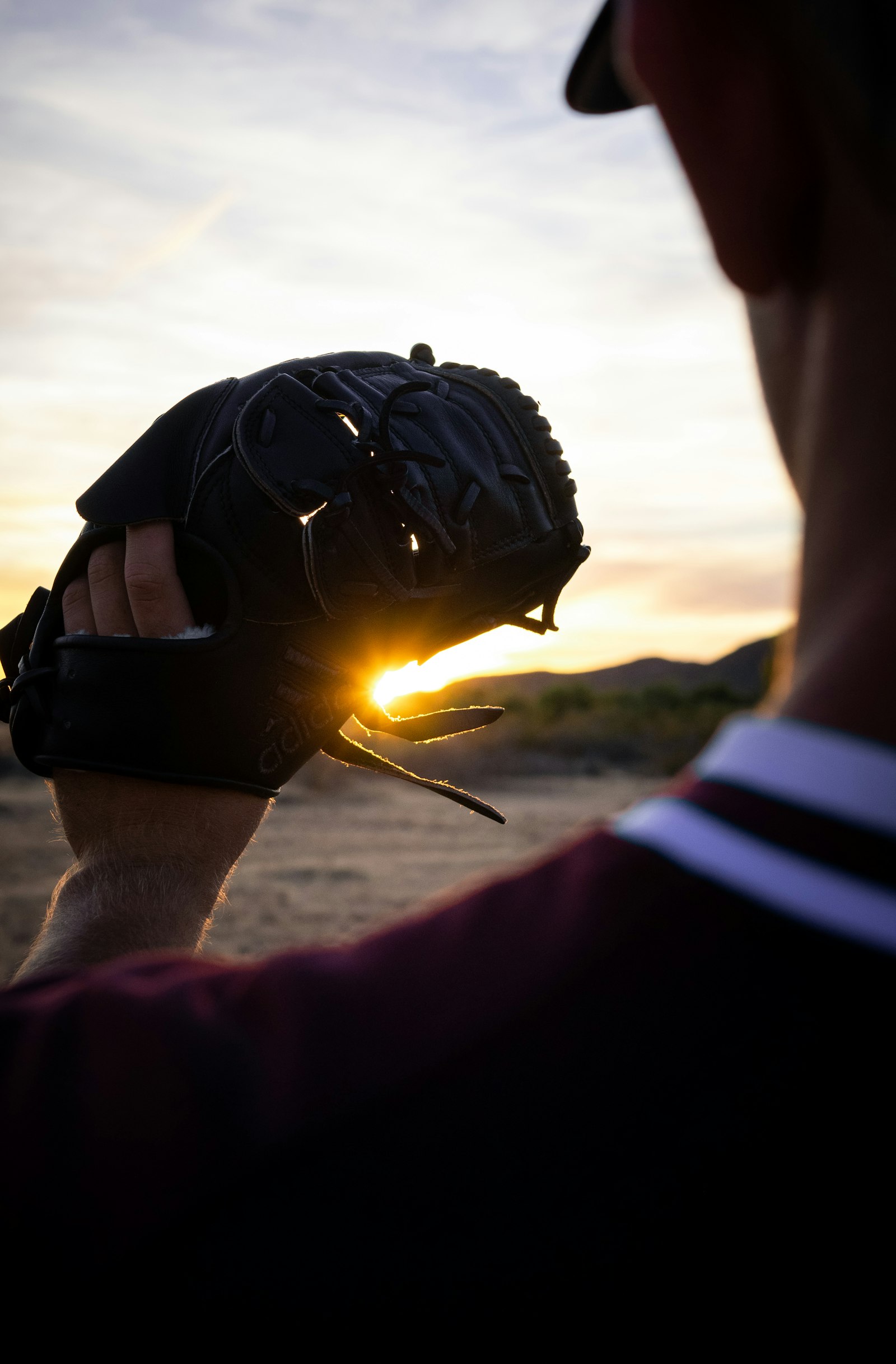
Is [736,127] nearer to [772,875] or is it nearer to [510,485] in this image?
[772,875]

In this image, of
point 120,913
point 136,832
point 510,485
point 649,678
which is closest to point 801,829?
point 120,913

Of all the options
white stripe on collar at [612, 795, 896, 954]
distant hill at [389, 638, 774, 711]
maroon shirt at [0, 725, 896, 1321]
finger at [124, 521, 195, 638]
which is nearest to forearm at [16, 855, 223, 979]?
finger at [124, 521, 195, 638]

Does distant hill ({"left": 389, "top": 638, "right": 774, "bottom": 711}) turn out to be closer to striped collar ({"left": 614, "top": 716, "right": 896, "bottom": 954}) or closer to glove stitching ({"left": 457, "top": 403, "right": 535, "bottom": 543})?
glove stitching ({"left": 457, "top": 403, "right": 535, "bottom": 543})

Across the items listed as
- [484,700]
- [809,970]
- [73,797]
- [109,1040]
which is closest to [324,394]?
[73,797]

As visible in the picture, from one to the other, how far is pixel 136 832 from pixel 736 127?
1318 mm

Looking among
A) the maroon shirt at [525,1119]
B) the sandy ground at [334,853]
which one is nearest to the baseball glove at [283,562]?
the maroon shirt at [525,1119]

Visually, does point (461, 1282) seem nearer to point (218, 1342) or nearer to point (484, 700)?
point (218, 1342)

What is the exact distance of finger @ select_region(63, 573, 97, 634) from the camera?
5.82ft

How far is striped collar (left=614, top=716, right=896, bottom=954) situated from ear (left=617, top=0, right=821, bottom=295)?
0.29 m

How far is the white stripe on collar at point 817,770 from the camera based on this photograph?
482 mm

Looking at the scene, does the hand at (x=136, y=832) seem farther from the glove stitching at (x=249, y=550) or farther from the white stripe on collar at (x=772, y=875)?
the white stripe on collar at (x=772, y=875)

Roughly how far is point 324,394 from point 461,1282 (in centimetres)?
167

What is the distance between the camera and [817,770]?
50 centimetres

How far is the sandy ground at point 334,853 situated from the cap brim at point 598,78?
115 inches
